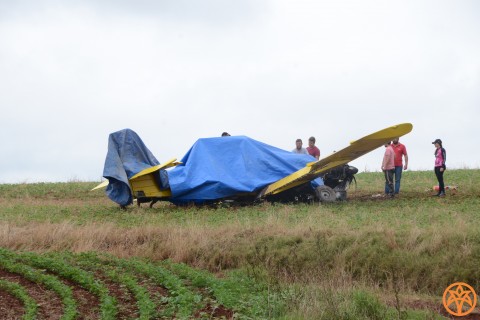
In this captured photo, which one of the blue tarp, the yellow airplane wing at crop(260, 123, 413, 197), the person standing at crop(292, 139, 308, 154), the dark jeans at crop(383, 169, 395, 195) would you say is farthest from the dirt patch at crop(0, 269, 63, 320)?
the dark jeans at crop(383, 169, 395, 195)

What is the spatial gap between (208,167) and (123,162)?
1.98 metres

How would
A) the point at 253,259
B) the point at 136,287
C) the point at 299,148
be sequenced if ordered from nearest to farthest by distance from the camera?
the point at 136,287, the point at 253,259, the point at 299,148

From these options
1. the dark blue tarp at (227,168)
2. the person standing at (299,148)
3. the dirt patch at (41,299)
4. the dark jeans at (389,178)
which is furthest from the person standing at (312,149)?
the dirt patch at (41,299)

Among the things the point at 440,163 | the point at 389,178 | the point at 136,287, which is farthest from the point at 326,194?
the point at 136,287

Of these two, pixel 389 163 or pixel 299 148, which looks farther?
pixel 299 148

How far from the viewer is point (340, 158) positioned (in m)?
16.0

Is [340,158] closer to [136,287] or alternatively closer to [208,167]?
[208,167]

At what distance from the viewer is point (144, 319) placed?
24.0 feet

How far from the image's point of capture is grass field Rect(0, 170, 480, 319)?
8055 mm

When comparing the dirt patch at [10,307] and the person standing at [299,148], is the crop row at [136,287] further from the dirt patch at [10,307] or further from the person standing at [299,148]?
the person standing at [299,148]

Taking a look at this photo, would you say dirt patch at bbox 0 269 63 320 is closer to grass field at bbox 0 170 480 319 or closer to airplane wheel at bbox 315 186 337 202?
grass field at bbox 0 170 480 319

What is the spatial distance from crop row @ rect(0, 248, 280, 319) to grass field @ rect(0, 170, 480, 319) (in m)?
0.02

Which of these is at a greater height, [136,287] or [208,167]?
[208,167]

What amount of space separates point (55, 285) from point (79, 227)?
4.34 metres
